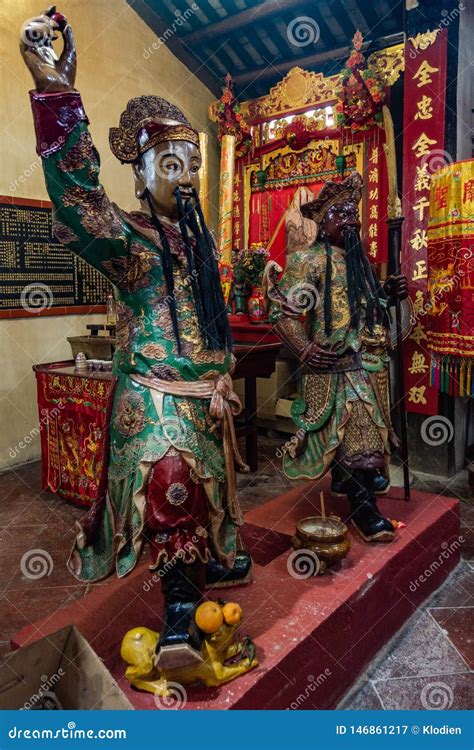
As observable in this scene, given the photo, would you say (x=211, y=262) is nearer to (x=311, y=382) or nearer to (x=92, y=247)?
(x=92, y=247)

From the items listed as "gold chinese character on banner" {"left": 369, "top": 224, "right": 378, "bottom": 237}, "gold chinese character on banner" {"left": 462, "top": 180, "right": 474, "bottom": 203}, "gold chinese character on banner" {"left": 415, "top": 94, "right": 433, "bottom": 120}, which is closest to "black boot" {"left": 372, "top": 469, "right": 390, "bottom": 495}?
"gold chinese character on banner" {"left": 462, "top": 180, "right": 474, "bottom": 203}

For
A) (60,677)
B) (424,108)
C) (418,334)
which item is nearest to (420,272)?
(418,334)

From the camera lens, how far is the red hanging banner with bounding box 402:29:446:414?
170 inches

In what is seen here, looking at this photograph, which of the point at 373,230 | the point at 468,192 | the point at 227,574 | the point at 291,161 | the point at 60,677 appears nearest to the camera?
the point at 60,677

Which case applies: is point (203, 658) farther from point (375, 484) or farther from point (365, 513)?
point (375, 484)

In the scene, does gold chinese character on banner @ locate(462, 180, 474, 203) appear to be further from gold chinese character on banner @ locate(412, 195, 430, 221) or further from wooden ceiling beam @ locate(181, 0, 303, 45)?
wooden ceiling beam @ locate(181, 0, 303, 45)

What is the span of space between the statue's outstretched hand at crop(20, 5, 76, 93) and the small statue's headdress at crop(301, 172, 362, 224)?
1.49 m

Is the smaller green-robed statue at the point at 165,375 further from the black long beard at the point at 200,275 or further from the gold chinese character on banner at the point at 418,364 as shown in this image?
the gold chinese character on banner at the point at 418,364

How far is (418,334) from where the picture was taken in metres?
4.52

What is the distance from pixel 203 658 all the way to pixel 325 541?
2.87 feet

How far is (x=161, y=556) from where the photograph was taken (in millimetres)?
1607

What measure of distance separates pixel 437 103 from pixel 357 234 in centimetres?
240

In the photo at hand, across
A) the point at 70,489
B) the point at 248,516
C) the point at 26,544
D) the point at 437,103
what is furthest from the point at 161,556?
Result: the point at 437,103

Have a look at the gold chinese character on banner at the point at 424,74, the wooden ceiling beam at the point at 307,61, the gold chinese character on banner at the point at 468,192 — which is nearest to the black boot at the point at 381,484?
the gold chinese character on banner at the point at 468,192
